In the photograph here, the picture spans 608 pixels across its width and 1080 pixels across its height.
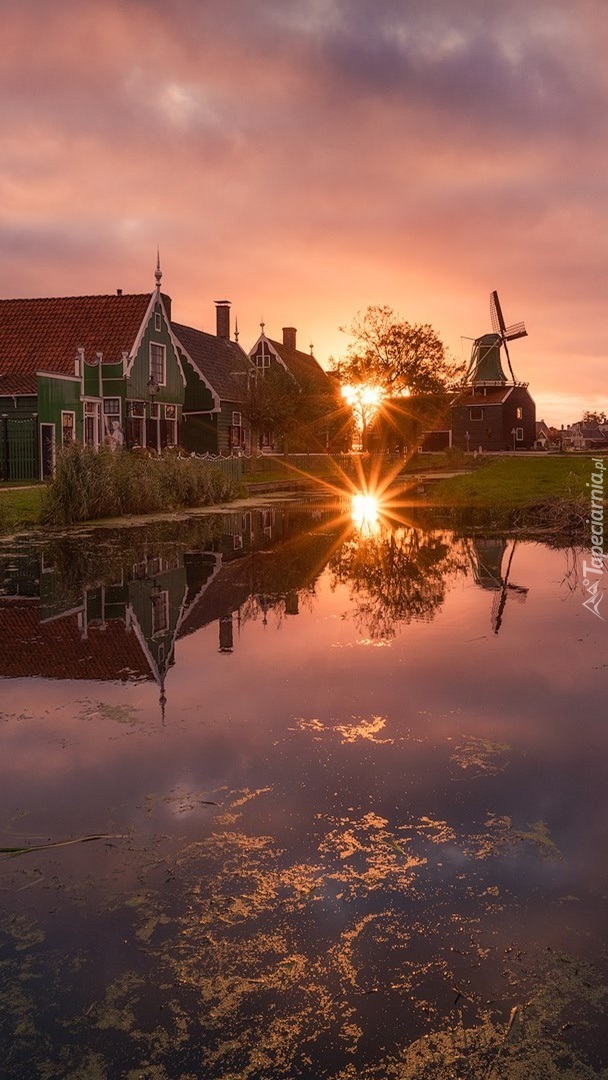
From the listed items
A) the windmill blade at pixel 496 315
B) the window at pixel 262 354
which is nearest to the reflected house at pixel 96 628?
the window at pixel 262 354

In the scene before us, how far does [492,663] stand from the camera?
8805 millimetres

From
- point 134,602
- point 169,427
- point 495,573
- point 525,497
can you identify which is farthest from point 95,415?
point 134,602

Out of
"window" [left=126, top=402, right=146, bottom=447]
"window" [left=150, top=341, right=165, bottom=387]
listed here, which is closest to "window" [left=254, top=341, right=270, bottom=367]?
"window" [left=150, top=341, right=165, bottom=387]

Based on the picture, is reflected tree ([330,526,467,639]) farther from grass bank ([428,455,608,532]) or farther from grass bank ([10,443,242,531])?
grass bank ([10,443,242,531])

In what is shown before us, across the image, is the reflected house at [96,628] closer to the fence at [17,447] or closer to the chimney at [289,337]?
the fence at [17,447]

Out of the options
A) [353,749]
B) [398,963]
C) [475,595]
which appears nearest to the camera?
[398,963]

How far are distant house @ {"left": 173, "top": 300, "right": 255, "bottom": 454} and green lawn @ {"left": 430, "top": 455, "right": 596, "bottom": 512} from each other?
16998 millimetres

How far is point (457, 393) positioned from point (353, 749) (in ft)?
233

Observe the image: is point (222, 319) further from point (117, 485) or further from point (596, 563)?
point (596, 563)

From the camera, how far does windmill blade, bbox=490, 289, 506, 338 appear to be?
103 metres

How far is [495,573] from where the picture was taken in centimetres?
1480

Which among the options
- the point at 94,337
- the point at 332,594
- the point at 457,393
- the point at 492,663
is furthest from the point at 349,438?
the point at 492,663

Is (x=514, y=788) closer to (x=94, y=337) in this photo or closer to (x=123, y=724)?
(x=123, y=724)

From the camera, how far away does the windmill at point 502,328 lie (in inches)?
3962
